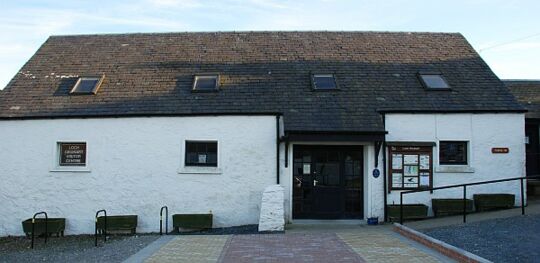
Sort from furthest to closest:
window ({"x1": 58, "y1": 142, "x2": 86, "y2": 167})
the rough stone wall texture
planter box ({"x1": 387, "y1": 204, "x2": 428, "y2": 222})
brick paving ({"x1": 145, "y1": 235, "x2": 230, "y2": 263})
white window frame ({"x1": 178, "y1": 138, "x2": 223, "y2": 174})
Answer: window ({"x1": 58, "y1": 142, "x2": 86, "y2": 167}), white window frame ({"x1": 178, "y1": 138, "x2": 223, "y2": 174}), planter box ({"x1": 387, "y1": 204, "x2": 428, "y2": 222}), the rough stone wall texture, brick paving ({"x1": 145, "y1": 235, "x2": 230, "y2": 263})

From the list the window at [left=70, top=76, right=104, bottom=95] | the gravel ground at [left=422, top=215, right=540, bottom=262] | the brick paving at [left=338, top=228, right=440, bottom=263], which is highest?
the window at [left=70, top=76, right=104, bottom=95]

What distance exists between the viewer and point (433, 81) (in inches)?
626

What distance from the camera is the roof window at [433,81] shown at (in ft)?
51.0

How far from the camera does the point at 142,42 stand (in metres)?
18.7

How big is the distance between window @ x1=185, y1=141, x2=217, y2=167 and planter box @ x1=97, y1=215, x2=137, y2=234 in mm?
2274

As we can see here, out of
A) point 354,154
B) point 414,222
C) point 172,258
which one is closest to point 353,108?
point 354,154

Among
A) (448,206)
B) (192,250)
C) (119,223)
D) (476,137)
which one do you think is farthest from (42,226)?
(476,137)

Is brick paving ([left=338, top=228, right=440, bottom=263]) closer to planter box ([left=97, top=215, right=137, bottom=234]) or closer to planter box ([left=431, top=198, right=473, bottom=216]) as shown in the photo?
planter box ([left=431, top=198, right=473, bottom=216])

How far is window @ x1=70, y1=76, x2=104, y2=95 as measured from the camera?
1584 centimetres

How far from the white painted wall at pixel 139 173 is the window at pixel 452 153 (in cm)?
506

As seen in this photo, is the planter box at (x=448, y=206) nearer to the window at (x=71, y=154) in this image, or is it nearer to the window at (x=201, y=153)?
the window at (x=201, y=153)

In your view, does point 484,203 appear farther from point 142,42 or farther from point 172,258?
point 142,42

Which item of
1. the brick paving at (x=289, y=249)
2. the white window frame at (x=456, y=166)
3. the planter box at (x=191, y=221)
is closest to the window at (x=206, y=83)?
the planter box at (x=191, y=221)

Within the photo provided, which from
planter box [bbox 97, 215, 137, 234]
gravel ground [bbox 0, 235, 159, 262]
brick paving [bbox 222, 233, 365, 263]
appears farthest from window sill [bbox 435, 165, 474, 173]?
planter box [bbox 97, 215, 137, 234]
